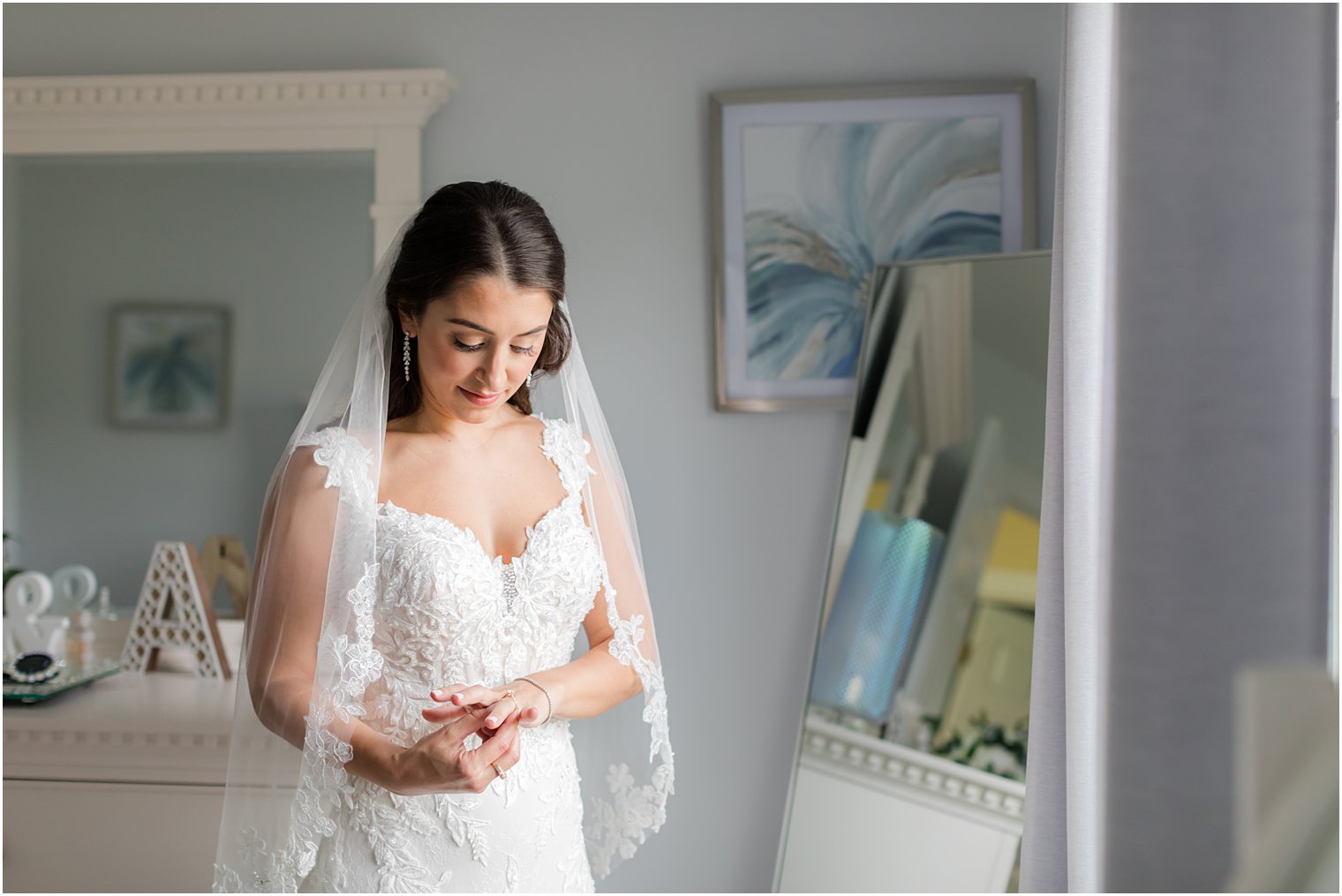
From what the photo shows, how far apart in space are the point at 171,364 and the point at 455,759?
5.12 feet

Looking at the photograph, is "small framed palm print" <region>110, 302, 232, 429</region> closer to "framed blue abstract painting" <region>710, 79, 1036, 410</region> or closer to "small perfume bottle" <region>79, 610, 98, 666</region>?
"small perfume bottle" <region>79, 610, 98, 666</region>

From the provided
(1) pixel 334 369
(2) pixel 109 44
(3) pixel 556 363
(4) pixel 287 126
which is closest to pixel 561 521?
(3) pixel 556 363

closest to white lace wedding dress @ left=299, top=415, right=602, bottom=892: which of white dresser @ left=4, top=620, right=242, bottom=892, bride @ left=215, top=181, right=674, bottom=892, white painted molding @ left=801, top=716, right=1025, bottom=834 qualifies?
bride @ left=215, top=181, right=674, bottom=892

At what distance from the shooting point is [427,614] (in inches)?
56.1

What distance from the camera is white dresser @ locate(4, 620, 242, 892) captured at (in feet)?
6.52

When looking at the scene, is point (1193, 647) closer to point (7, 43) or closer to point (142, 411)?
point (142, 411)

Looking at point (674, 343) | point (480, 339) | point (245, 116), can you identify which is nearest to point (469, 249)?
point (480, 339)

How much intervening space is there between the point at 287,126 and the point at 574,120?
0.69 meters

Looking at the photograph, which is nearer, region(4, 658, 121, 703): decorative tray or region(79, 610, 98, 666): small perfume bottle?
region(4, 658, 121, 703): decorative tray

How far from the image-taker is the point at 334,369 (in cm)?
157

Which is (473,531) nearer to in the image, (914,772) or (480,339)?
(480,339)

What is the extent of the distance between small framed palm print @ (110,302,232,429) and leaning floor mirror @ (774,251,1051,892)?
1.53 meters

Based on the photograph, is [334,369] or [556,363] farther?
[556,363]

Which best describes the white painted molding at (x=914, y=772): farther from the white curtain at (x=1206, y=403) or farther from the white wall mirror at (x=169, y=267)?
the white curtain at (x=1206, y=403)
